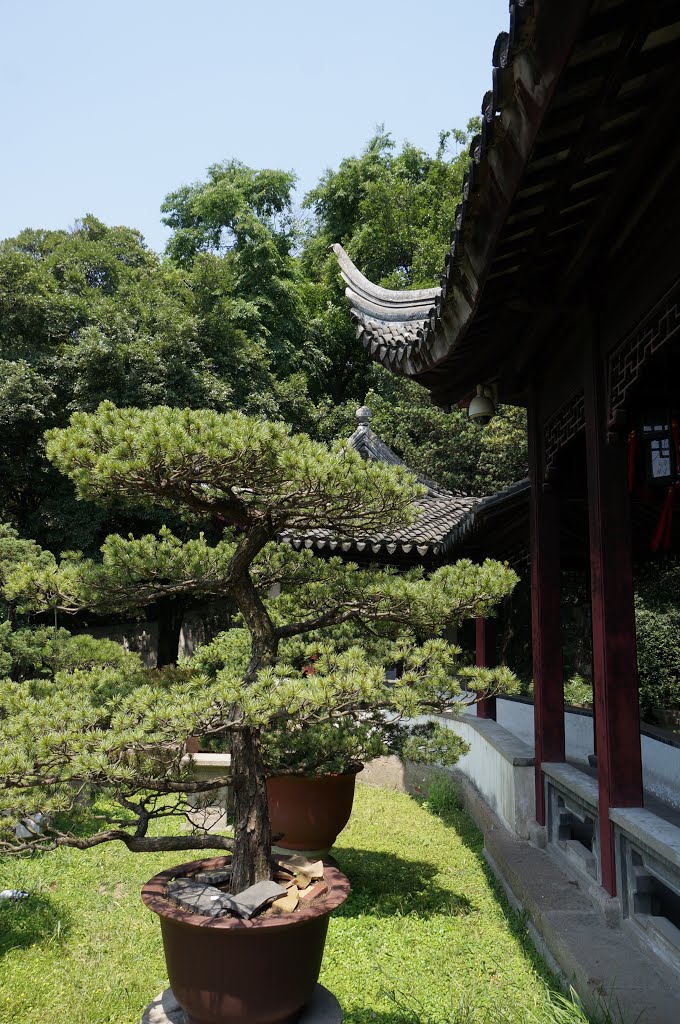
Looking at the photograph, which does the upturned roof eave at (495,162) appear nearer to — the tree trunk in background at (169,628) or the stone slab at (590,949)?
the stone slab at (590,949)

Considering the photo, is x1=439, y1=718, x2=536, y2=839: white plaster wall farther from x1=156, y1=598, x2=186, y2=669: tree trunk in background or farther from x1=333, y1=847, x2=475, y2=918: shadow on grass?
x1=156, y1=598, x2=186, y2=669: tree trunk in background

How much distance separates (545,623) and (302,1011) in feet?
8.58

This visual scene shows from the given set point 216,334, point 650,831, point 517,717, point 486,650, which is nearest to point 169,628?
point 216,334

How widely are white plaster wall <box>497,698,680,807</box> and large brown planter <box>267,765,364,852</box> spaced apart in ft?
6.64

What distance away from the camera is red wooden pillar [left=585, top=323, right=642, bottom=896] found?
11.1 ft

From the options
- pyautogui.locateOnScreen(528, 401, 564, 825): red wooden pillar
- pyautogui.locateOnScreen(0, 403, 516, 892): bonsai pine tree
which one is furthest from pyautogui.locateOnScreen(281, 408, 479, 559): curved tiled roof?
pyautogui.locateOnScreen(0, 403, 516, 892): bonsai pine tree

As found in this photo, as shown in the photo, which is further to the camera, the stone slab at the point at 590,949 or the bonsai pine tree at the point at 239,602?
the bonsai pine tree at the point at 239,602

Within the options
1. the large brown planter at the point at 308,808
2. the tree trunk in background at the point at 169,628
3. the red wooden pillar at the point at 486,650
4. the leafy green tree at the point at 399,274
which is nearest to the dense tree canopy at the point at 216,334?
the leafy green tree at the point at 399,274

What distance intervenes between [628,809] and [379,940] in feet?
5.34

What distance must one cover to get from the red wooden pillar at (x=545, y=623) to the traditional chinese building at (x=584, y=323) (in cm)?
1

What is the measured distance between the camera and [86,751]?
276cm

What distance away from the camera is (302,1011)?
3.04 metres

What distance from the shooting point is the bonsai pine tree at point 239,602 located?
292cm

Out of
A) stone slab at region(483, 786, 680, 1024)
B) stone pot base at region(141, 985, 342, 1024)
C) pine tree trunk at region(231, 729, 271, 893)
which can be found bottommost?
stone pot base at region(141, 985, 342, 1024)
